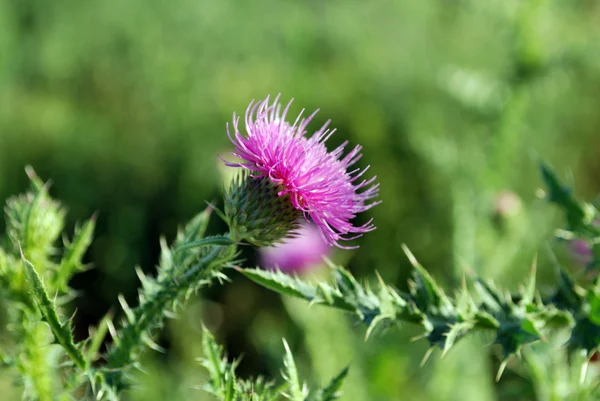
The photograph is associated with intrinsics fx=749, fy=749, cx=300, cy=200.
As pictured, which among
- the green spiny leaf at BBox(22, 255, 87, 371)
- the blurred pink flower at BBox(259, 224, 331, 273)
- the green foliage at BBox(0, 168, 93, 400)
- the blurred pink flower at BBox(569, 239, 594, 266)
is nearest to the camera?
the green spiny leaf at BBox(22, 255, 87, 371)

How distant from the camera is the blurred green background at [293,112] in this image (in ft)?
13.6

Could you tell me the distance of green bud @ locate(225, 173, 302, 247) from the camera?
155cm

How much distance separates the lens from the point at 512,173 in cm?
611

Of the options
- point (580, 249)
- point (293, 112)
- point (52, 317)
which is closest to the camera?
point (52, 317)

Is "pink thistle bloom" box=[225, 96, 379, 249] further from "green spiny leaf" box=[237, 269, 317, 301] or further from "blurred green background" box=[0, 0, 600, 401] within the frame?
"blurred green background" box=[0, 0, 600, 401]

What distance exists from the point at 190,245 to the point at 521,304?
84 centimetres

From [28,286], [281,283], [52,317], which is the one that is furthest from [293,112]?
[52,317]

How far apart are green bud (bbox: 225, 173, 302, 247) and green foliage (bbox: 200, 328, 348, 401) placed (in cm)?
22

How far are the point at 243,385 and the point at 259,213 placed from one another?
1.13ft

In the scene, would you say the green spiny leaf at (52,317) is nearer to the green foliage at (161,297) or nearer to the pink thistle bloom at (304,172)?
the green foliage at (161,297)

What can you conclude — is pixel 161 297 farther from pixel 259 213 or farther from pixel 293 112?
pixel 293 112

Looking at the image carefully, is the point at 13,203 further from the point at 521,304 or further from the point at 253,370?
the point at 253,370

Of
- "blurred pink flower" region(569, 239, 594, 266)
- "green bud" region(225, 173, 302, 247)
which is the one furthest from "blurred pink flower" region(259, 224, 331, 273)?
"green bud" region(225, 173, 302, 247)

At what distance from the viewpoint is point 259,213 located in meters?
1.55
